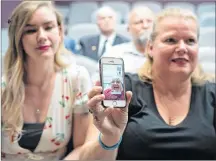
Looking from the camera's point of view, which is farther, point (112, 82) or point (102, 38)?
point (102, 38)

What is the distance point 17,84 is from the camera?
2.39 ft

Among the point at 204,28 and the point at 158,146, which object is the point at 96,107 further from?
the point at 204,28

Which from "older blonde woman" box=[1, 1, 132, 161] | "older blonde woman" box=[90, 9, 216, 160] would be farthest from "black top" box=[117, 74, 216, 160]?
"older blonde woman" box=[1, 1, 132, 161]

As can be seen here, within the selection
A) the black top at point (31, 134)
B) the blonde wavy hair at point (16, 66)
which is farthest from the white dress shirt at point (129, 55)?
the black top at point (31, 134)

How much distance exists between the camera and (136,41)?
0.77 meters

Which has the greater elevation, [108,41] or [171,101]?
[108,41]

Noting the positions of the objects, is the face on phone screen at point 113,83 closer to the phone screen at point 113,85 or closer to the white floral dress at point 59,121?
the phone screen at point 113,85

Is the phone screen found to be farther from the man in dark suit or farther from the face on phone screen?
the man in dark suit

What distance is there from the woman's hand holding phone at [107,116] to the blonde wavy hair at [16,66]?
209 millimetres

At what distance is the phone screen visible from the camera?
557 mm

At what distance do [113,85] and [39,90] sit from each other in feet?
0.82

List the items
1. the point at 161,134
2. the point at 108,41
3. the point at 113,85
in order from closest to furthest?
the point at 113,85
the point at 161,134
the point at 108,41

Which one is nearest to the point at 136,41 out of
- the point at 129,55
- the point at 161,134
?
the point at 129,55

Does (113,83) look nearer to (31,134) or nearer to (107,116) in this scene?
(107,116)
